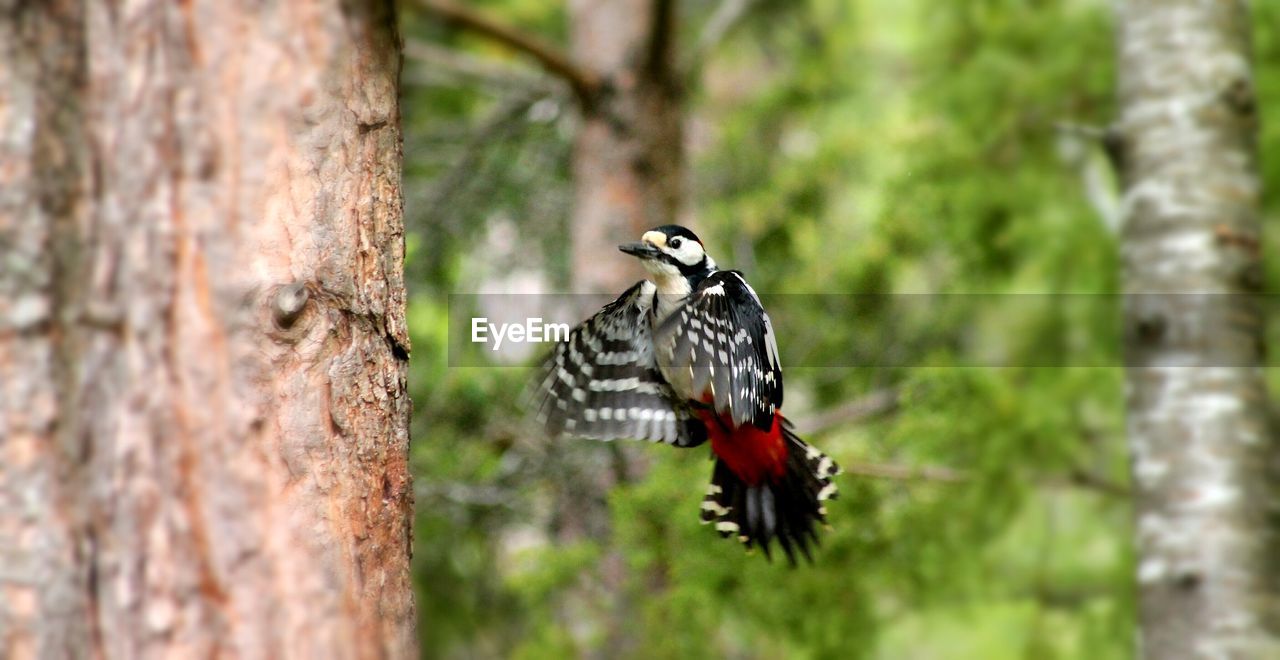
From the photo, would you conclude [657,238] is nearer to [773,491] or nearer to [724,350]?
[724,350]

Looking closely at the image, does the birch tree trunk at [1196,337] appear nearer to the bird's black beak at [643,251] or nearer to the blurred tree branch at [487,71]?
the bird's black beak at [643,251]

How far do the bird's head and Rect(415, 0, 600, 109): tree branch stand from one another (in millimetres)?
1107

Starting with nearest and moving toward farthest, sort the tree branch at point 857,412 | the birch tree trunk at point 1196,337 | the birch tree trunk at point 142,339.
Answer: the birch tree trunk at point 142,339, the birch tree trunk at point 1196,337, the tree branch at point 857,412

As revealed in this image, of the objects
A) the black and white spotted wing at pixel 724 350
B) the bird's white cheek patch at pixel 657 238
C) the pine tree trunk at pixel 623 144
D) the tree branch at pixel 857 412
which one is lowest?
the tree branch at pixel 857 412

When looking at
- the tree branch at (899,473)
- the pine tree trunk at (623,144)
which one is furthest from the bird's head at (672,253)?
the pine tree trunk at (623,144)

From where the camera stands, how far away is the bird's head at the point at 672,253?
3160mm

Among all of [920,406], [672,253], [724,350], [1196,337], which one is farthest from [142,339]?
[920,406]

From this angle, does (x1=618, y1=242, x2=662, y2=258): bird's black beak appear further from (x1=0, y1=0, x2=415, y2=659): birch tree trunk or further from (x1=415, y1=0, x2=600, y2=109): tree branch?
(x1=0, y1=0, x2=415, y2=659): birch tree trunk

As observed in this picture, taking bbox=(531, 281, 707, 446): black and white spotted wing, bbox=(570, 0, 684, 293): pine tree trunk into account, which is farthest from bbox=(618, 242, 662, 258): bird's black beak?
bbox=(570, 0, 684, 293): pine tree trunk

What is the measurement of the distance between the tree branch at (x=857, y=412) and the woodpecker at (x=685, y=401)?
5.89 ft

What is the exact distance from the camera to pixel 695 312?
2838 millimetres

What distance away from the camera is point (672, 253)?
322 cm

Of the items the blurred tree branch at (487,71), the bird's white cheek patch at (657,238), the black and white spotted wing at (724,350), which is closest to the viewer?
the black and white spotted wing at (724,350)

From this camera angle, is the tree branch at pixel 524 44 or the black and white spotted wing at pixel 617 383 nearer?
the black and white spotted wing at pixel 617 383
